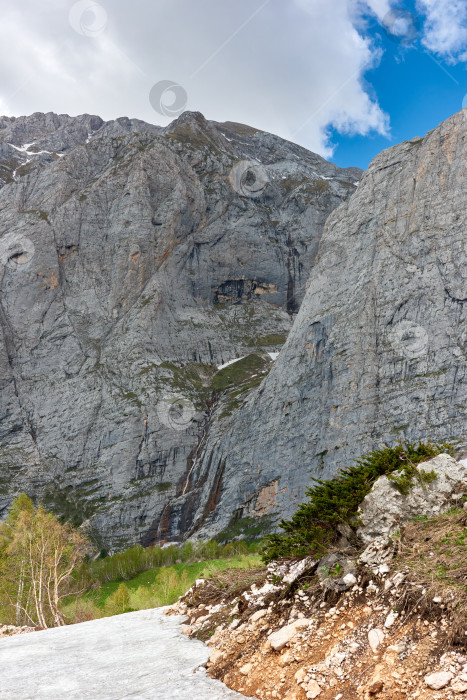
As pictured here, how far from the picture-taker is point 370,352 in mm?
69250

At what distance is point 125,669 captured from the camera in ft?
24.5

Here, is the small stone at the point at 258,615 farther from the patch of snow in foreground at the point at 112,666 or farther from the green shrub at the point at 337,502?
the green shrub at the point at 337,502

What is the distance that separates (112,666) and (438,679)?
17.8 feet

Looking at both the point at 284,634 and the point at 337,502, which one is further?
the point at 337,502

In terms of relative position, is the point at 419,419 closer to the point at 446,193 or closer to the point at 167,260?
the point at 446,193

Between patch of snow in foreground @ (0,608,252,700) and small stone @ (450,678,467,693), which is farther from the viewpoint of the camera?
patch of snow in foreground @ (0,608,252,700)

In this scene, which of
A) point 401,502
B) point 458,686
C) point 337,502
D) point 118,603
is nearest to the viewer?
point 458,686

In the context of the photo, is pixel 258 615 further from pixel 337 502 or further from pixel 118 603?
pixel 118 603

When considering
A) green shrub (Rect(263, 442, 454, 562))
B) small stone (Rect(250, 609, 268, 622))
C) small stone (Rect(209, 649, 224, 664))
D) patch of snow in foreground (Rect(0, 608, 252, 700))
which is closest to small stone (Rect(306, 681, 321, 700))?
patch of snow in foreground (Rect(0, 608, 252, 700))

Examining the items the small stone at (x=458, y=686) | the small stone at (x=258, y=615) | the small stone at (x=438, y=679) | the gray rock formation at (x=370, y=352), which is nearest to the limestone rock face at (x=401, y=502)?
the small stone at (x=258, y=615)

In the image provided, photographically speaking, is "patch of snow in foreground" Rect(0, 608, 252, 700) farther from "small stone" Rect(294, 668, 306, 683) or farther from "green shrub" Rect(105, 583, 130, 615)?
"green shrub" Rect(105, 583, 130, 615)

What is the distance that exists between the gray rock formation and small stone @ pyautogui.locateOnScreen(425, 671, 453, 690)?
55899mm

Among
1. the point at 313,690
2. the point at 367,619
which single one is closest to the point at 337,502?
the point at 367,619

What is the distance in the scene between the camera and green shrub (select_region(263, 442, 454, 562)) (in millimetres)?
8375
